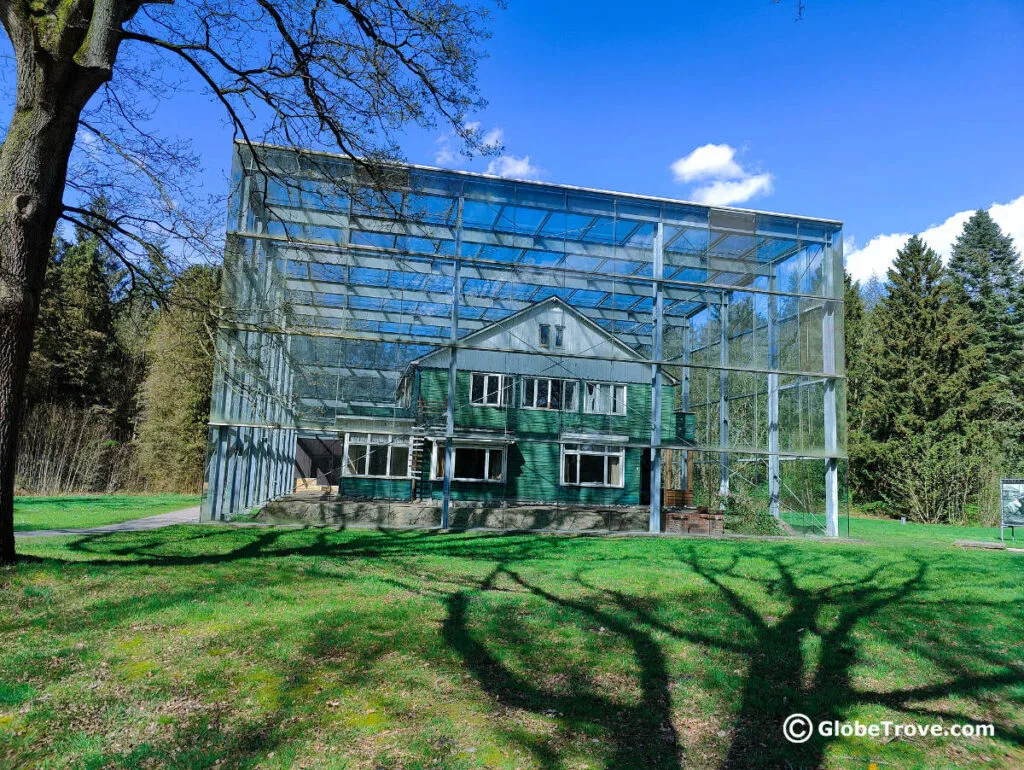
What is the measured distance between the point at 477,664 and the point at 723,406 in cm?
1654

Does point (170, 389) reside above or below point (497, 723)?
above

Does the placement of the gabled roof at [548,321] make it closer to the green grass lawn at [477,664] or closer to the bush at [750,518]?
the bush at [750,518]

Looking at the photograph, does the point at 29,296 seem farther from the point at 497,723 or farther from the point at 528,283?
the point at 528,283

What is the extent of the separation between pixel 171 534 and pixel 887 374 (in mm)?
30859

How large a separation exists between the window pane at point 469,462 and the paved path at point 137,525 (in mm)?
7631

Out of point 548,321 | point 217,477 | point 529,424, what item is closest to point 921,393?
point 529,424

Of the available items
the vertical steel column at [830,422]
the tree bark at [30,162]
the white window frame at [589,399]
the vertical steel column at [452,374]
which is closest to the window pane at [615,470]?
the white window frame at [589,399]

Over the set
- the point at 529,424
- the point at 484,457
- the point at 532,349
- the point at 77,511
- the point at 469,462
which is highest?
the point at 532,349

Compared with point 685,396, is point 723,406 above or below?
below

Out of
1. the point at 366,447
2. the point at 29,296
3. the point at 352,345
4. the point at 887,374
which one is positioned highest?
the point at 887,374

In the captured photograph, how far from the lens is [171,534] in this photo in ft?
37.9

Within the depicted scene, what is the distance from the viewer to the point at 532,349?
17.2m

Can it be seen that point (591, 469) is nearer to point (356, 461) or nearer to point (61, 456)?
point (356, 461)

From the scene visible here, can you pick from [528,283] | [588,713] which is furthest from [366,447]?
[588,713]
